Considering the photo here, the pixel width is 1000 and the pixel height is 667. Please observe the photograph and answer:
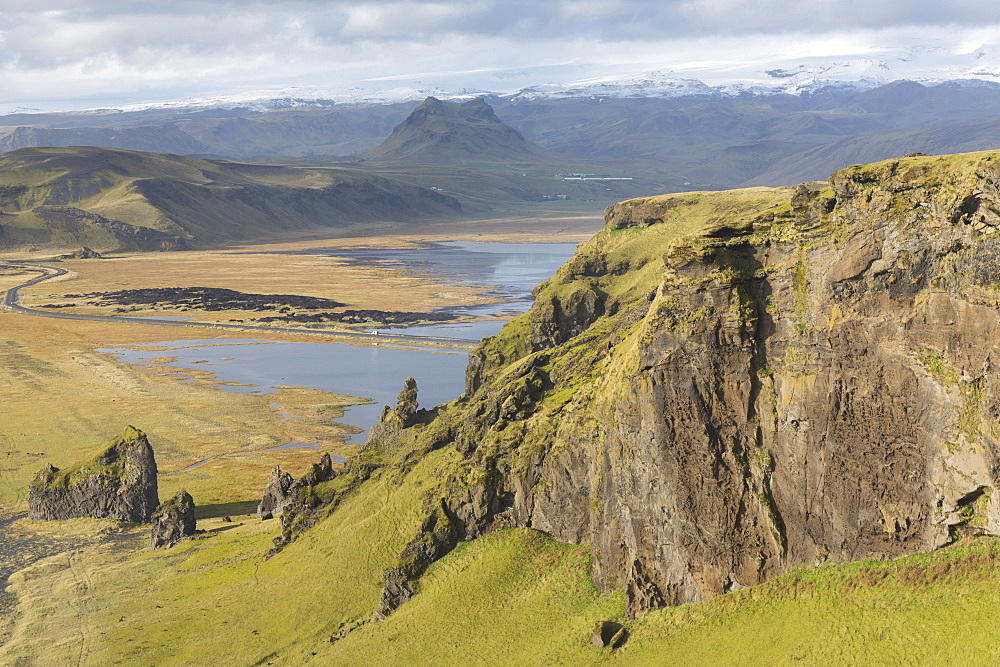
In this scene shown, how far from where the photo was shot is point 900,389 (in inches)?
1291

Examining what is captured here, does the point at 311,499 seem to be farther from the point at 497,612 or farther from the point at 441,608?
the point at 497,612

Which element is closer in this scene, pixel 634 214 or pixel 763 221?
pixel 763 221

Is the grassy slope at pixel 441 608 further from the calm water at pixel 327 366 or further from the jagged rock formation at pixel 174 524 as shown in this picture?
the calm water at pixel 327 366

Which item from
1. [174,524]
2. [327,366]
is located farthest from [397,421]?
[327,366]

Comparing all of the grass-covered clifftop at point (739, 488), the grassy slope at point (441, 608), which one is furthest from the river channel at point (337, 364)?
the grass-covered clifftop at point (739, 488)

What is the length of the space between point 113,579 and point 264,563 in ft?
41.9

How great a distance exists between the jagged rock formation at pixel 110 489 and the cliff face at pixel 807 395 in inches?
1878

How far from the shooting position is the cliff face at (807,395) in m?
31.3

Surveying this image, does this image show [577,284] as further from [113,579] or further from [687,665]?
[687,665]

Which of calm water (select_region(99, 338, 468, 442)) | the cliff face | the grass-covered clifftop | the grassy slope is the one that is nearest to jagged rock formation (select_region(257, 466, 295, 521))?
the grassy slope

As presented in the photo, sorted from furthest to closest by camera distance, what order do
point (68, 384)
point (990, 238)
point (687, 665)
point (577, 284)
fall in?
point (68, 384)
point (577, 284)
point (687, 665)
point (990, 238)

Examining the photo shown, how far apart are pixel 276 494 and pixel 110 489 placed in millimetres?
17002

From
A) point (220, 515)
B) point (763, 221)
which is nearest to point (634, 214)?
point (220, 515)

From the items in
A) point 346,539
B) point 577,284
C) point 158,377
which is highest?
point 577,284
